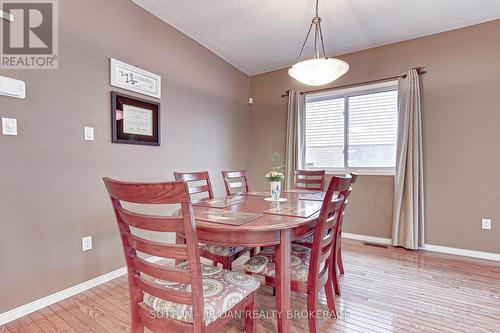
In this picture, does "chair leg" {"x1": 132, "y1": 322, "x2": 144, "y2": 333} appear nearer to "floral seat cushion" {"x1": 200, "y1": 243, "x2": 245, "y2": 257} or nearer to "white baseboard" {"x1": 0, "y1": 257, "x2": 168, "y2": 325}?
"floral seat cushion" {"x1": 200, "y1": 243, "x2": 245, "y2": 257}

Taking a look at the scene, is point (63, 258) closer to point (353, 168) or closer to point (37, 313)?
point (37, 313)

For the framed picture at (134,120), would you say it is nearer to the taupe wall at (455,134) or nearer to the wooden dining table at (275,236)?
the wooden dining table at (275,236)

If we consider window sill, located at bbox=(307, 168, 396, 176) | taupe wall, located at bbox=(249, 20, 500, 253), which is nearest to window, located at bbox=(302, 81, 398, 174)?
window sill, located at bbox=(307, 168, 396, 176)

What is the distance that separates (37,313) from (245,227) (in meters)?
1.77

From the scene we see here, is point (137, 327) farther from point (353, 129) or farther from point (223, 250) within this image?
point (353, 129)

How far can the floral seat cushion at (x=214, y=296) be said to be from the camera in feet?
3.32

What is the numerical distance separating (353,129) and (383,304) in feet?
7.79

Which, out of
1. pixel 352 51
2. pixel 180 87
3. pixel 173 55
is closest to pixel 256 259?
pixel 180 87

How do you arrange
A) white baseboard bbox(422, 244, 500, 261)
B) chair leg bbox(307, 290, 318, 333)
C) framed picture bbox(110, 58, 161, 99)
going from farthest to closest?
white baseboard bbox(422, 244, 500, 261)
framed picture bbox(110, 58, 161, 99)
chair leg bbox(307, 290, 318, 333)

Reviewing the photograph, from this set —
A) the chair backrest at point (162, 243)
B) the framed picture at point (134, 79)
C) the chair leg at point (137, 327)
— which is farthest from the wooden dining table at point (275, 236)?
the framed picture at point (134, 79)

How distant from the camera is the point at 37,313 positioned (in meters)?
1.77

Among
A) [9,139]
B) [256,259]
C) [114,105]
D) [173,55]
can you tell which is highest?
[173,55]

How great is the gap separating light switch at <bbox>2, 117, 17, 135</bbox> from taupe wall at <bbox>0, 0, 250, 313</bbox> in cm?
3

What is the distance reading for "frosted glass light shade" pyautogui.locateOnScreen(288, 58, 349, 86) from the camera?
6.75ft
